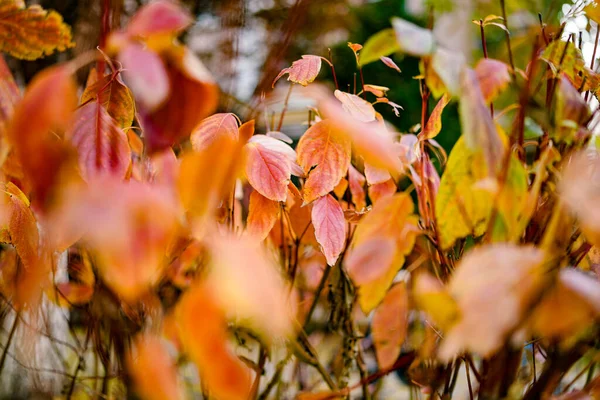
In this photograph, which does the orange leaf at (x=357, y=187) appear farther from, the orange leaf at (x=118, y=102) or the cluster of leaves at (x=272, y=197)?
the orange leaf at (x=118, y=102)

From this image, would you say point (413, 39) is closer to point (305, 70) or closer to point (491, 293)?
point (491, 293)

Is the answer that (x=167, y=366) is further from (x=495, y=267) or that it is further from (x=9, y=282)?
(x=9, y=282)

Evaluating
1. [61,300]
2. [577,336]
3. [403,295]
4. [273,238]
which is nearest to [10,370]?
[61,300]

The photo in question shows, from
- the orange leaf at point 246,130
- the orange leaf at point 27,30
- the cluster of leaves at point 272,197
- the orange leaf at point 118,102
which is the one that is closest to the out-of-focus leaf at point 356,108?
the cluster of leaves at point 272,197

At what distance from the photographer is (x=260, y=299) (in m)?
0.25

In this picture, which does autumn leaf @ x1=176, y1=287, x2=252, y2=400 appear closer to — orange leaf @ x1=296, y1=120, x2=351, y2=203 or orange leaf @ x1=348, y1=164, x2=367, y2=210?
orange leaf @ x1=296, y1=120, x2=351, y2=203

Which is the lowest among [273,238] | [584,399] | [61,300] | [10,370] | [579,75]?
[10,370]

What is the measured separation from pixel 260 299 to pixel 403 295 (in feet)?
1.74

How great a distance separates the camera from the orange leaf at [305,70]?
22.5 inches

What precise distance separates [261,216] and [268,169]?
8 centimetres

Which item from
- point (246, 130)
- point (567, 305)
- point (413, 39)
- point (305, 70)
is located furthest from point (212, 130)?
point (567, 305)

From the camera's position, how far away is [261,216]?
56 centimetres

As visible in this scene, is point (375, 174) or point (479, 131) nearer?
point (479, 131)

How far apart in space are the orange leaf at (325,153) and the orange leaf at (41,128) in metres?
0.29
